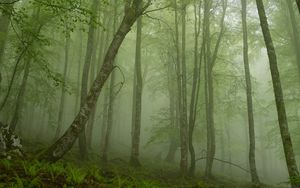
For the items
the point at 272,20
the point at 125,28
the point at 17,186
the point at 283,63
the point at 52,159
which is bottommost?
the point at 17,186

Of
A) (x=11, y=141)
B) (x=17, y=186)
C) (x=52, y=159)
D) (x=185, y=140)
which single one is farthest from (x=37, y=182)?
(x=185, y=140)

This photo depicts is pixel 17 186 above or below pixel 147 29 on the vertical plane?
below

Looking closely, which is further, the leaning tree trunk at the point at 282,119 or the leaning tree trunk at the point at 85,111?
the leaning tree trunk at the point at 85,111

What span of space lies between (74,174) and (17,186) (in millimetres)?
1454

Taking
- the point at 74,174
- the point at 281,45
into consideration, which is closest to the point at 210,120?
the point at 281,45

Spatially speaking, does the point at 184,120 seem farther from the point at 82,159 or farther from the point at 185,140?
the point at 82,159

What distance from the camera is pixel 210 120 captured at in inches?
658

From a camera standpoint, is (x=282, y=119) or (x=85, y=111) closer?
(x=282, y=119)

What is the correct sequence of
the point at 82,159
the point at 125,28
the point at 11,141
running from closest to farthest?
the point at 11,141 < the point at 125,28 < the point at 82,159

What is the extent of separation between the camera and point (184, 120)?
15.4m

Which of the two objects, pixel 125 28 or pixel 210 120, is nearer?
pixel 125 28

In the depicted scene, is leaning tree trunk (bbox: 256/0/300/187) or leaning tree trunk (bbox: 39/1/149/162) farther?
leaning tree trunk (bbox: 39/1/149/162)

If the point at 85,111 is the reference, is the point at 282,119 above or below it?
below

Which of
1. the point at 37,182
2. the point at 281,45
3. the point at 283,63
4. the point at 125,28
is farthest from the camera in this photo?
the point at 283,63
